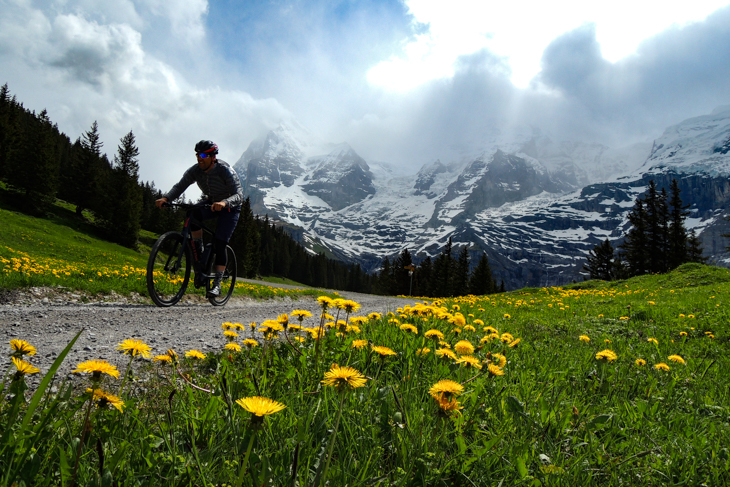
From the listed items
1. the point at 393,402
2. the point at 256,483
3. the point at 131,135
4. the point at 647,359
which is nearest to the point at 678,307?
the point at 647,359

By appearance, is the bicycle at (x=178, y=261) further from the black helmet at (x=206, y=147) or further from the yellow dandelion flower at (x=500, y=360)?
the yellow dandelion flower at (x=500, y=360)

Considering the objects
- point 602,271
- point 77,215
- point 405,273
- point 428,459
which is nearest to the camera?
point 428,459

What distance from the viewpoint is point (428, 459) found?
4.29ft

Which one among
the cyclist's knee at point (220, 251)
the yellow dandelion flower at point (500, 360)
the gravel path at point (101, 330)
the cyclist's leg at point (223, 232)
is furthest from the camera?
the cyclist's knee at point (220, 251)

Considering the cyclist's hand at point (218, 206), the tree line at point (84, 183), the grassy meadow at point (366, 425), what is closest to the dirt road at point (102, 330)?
the grassy meadow at point (366, 425)

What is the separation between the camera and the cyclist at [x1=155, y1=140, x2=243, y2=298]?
6.41 meters

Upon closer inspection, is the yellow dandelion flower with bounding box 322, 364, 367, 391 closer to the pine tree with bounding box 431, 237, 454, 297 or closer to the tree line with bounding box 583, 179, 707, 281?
the tree line with bounding box 583, 179, 707, 281

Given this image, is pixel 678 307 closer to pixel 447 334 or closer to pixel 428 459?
pixel 447 334

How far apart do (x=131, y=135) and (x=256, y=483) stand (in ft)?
208

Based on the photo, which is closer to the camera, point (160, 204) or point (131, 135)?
point (160, 204)

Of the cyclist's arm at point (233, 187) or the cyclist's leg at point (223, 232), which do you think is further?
the cyclist's leg at point (223, 232)

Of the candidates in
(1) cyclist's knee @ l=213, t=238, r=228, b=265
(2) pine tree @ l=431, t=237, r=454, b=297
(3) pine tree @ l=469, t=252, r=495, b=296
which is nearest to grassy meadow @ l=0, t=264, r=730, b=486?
(1) cyclist's knee @ l=213, t=238, r=228, b=265

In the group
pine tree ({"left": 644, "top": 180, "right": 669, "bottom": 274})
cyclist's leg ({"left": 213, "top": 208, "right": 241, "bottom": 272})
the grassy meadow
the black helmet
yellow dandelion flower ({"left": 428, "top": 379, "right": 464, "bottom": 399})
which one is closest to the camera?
the grassy meadow

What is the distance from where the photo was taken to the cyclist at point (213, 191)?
6.41 meters
